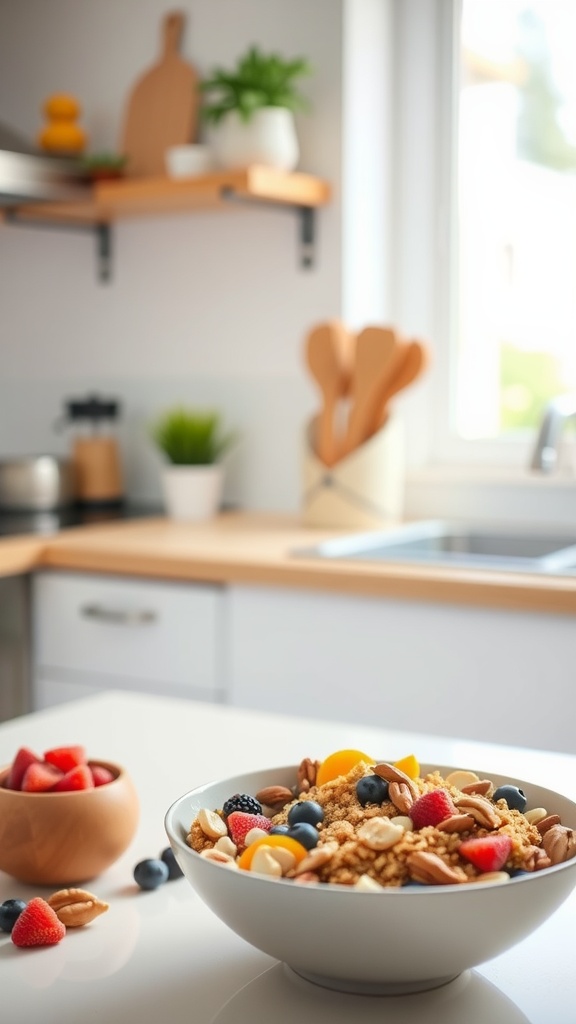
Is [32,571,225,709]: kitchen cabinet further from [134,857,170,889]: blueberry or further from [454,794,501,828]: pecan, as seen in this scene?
[454,794,501,828]: pecan

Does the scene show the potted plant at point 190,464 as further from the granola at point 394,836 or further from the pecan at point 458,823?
the pecan at point 458,823

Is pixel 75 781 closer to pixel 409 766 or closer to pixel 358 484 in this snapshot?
pixel 409 766

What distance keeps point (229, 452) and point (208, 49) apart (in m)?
0.93

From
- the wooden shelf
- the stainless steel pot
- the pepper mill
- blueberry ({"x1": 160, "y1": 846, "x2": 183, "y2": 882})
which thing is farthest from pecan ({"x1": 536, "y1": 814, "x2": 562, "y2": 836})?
the pepper mill

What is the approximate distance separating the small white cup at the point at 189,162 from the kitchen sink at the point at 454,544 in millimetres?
860

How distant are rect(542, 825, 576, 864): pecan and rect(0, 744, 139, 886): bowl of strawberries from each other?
0.31m

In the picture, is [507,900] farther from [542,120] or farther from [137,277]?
[137,277]

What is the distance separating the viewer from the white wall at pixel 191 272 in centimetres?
285

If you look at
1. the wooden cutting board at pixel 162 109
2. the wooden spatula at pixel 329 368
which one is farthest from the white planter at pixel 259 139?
the wooden spatula at pixel 329 368

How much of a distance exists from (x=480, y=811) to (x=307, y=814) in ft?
0.35

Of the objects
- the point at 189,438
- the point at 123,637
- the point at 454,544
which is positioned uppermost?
the point at 189,438

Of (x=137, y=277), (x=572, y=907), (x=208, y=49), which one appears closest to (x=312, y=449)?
(x=137, y=277)

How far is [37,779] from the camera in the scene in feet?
3.01

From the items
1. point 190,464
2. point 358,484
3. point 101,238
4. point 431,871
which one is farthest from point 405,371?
point 431,871
